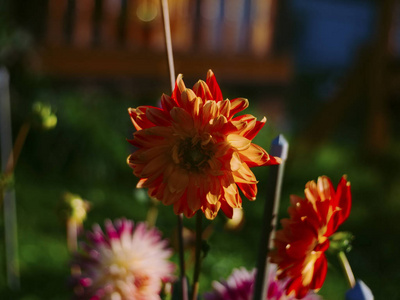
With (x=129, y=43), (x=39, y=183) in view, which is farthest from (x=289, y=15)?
(x=39, y=183)

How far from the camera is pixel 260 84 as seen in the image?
158 inches

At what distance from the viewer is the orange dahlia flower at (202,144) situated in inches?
18.5

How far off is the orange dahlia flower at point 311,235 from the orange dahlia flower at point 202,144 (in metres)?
0.05

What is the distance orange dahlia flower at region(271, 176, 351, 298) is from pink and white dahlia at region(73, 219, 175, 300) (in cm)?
21

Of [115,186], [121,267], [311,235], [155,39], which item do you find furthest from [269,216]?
[155,39]

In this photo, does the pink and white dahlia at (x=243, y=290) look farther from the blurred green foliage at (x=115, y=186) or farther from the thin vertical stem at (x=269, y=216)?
the blurred green foliage at (x=115, y=186)

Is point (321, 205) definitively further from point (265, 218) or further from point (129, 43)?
point (129, 43)

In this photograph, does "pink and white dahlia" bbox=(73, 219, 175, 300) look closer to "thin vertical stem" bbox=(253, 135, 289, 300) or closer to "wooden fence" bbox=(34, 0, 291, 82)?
"thin vertical stem" bbox=(253, 135, 289, 300)

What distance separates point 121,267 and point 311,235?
278 millimetres

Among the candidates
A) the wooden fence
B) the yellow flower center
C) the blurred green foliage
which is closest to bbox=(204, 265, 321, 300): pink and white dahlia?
the yellow flower center

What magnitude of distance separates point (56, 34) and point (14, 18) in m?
0.28

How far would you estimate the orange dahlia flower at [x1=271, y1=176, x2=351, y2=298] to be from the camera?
0.48 metres

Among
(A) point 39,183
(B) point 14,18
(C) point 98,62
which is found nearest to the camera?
(A) point 39,183

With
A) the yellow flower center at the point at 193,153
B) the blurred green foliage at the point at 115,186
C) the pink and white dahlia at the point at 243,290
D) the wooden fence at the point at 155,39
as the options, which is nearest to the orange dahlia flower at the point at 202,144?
the yellow flower center at the point at 193,153
